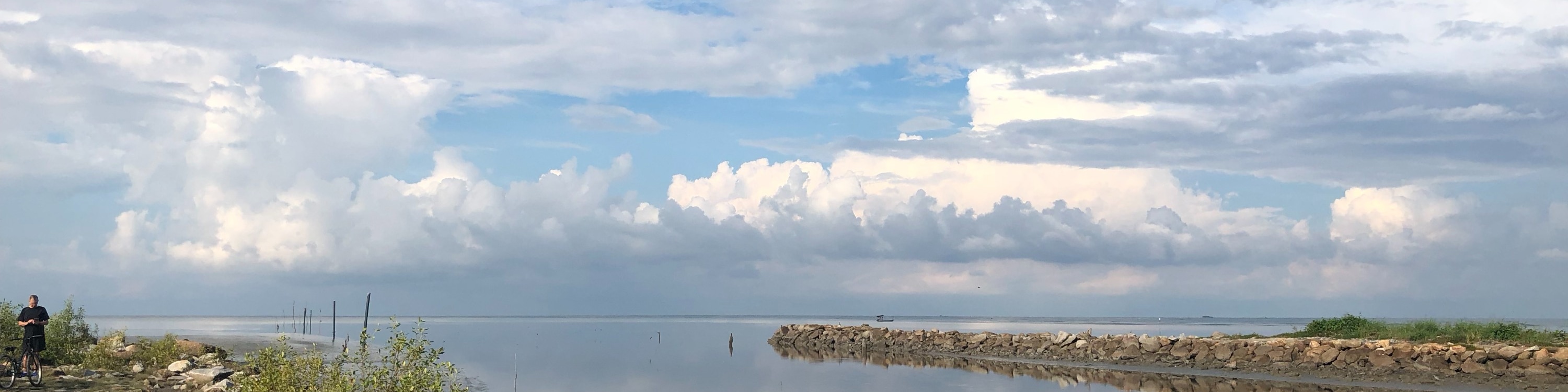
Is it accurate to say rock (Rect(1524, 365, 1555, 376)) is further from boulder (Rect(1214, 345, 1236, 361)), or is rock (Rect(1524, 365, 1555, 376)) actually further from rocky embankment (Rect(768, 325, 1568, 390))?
boulder (Rect(1214, 345, 1236, 361))

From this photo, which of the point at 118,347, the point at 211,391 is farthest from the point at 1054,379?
the point at 118,347

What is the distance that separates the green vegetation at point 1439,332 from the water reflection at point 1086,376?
747 cm

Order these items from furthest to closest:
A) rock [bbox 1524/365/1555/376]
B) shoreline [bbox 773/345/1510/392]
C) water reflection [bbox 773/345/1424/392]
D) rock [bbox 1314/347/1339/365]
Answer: rock [bbox 1314/347/1339/365]
water reflection [bbox 773/345/1424/392]
shoreline [bbox 773/345/1510/392]
rock [bbox 1524/365/1555/376]

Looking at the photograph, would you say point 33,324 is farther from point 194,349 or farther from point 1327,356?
point 1327,356

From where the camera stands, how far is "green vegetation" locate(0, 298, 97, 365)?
28.7 metres

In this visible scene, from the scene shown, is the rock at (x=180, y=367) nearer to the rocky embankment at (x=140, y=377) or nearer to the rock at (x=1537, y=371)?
the rocky embankment at (x=140, y=377)

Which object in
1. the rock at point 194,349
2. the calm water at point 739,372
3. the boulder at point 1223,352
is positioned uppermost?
the rock at point 194,349

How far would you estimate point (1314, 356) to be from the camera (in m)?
39.1

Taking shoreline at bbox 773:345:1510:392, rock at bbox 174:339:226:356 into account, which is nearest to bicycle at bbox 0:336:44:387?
rock at bbox 174:339:226:356

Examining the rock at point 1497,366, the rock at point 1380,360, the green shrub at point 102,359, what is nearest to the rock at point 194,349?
the green shrub at point 102,359

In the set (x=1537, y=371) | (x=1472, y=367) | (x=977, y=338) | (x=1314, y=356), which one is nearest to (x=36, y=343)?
(x=1314, y=356)

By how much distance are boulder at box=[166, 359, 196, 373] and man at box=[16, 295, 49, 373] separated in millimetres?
6099

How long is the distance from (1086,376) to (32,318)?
34401 millimetres

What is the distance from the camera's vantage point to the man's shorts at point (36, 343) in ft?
76.1
